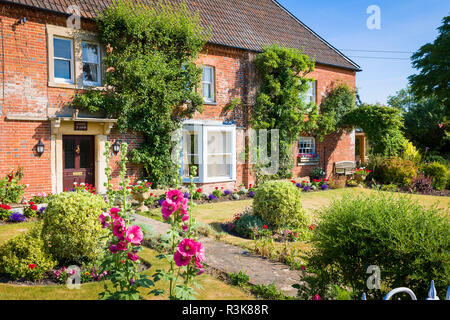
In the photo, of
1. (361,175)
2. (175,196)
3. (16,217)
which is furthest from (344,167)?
(175,196)

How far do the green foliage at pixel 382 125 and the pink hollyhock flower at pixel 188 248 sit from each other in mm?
17463

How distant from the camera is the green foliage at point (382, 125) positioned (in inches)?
706

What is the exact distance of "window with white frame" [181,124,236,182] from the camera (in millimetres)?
13750

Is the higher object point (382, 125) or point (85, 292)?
point (382, 125)

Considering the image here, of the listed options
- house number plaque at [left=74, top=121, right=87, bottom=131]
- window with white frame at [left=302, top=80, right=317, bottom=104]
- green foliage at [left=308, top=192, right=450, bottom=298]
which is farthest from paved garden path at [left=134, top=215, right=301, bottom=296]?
window with white frame at [left=302, top=80, right=317, bottom=104]

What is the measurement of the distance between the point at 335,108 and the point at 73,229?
16.5 meters

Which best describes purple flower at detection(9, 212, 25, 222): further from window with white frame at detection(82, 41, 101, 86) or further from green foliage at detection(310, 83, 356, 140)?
green foliage at detection(310, 83, 356, 140)

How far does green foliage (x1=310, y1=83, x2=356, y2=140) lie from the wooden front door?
37.1 feet

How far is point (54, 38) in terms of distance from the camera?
425 inches

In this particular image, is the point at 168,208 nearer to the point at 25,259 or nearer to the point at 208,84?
the point at 25,259

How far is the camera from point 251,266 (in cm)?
538

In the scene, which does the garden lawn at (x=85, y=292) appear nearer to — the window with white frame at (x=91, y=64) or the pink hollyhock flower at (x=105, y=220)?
the pink hollyhock flower at (x=105, y=220)

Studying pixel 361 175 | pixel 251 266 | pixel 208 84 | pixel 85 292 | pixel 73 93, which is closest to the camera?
pixel 85 292

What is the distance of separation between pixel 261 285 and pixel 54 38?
1032 centimetres
